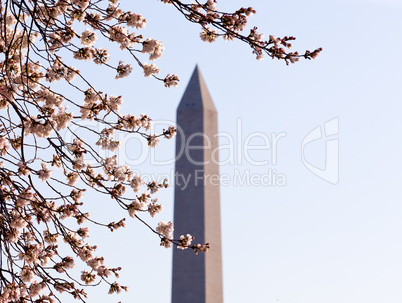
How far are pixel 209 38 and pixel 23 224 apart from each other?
6.92ft

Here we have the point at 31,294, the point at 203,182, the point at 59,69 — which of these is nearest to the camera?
the point at 31,294

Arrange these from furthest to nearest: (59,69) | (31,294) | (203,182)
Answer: (203,182) → (59,69) → (31,294)

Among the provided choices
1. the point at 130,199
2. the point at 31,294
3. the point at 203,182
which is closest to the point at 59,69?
the point at 130,199

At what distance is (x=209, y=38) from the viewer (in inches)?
250

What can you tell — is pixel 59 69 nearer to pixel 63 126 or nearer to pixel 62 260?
pixel 63 126

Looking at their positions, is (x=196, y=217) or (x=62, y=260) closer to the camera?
(x=62, y=260)

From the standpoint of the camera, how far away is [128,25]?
652 centimetres

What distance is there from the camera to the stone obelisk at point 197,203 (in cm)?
2100

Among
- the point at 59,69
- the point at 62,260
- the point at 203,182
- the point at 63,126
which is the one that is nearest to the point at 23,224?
the point at 62,260

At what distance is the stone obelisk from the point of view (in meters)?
21.0

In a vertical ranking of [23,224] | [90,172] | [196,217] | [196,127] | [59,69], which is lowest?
[23,224]

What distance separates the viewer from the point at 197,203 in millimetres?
21031

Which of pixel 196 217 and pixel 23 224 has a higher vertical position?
pixel 196 217

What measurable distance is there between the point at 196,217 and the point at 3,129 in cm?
1480
